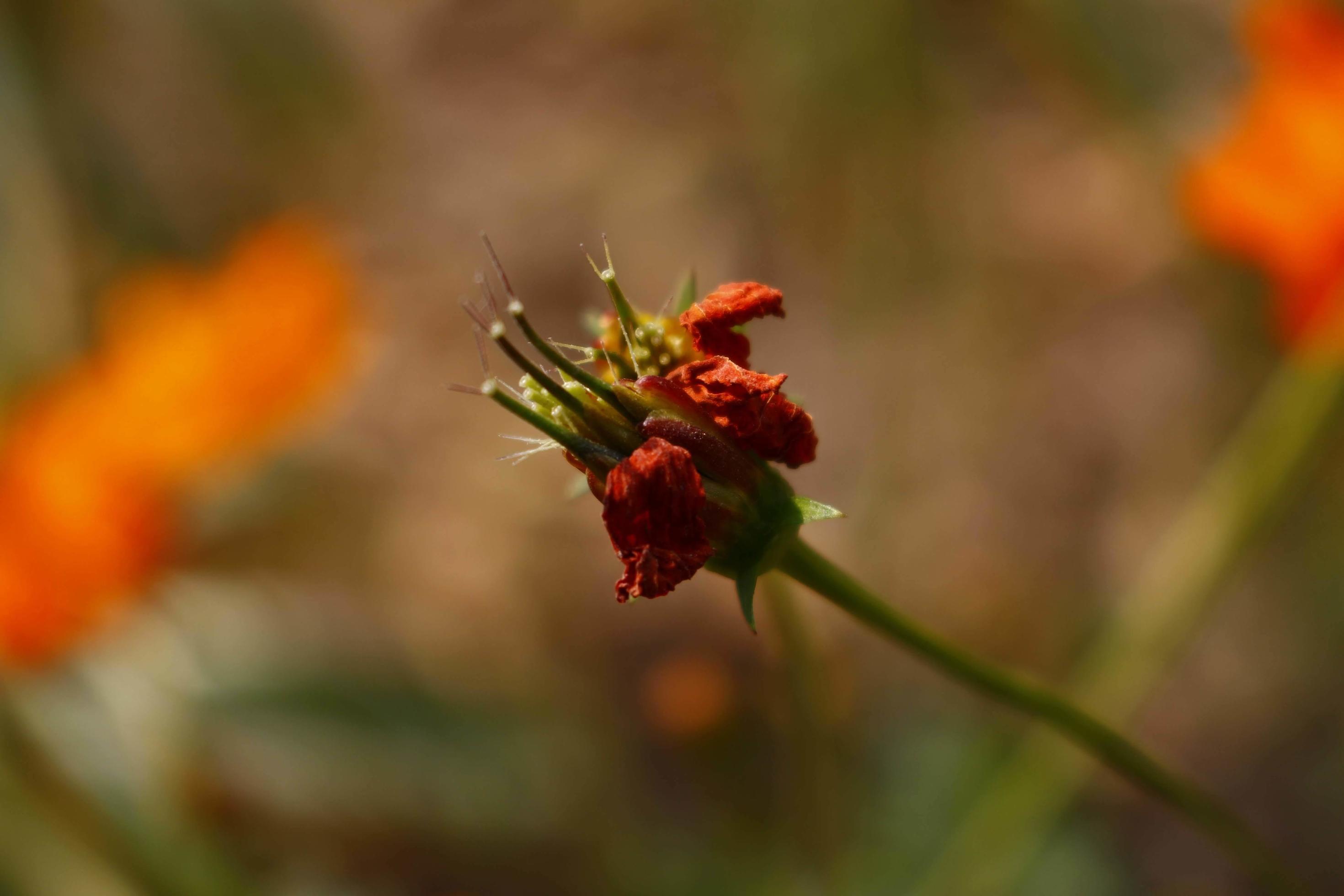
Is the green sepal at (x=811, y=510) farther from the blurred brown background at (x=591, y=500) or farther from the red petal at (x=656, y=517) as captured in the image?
the blurred brown background at (x=591, y=500)

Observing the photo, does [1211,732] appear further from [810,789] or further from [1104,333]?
[810,789]

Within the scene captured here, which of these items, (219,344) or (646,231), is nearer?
(219,344)

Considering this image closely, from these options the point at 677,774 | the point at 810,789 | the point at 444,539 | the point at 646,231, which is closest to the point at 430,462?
the point at 444,539

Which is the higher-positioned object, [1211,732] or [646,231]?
[646,231]

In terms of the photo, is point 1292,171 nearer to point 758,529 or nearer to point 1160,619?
point 1160,619

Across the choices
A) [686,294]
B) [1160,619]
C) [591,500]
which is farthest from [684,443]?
[591,500]

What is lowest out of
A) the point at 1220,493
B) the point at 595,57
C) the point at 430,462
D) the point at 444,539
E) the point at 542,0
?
the point at 1220,493

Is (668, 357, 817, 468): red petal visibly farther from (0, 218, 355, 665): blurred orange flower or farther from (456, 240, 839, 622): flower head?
(0, 218, 355, 665): blurred orange flower
